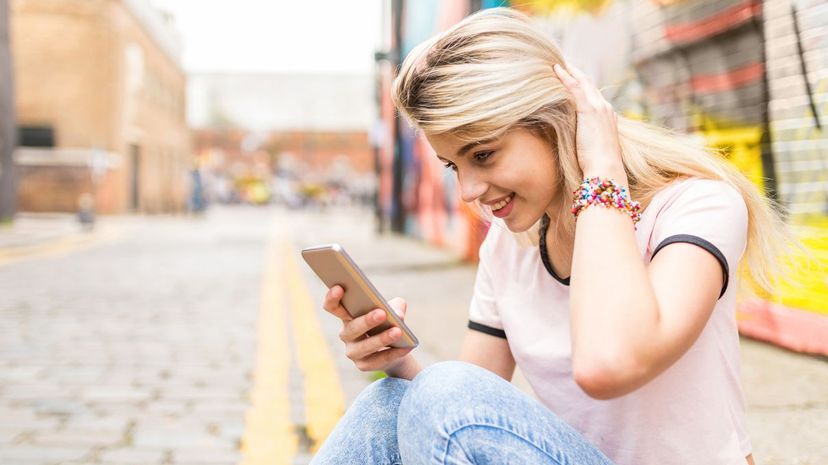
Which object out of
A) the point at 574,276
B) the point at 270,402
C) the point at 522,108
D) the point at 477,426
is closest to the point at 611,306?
the point at 574,276

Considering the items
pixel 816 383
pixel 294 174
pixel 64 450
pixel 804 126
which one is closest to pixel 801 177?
pixel 804 126

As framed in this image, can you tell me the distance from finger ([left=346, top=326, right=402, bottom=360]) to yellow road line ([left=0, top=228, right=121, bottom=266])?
937 centimetres

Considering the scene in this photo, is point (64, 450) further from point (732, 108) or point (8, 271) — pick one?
point (8, 271)

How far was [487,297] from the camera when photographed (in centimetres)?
208

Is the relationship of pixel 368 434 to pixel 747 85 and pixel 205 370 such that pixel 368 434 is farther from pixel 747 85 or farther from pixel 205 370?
pixel 747 85

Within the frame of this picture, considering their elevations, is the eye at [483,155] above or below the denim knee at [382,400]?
above

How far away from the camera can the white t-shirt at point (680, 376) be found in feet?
5.16

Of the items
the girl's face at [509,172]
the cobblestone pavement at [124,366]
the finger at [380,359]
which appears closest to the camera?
the girl's face at [509,172]

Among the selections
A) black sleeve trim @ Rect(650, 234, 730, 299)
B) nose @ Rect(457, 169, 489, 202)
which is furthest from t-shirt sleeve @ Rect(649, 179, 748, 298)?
nose @ Rect(457, 169, 489, 202)

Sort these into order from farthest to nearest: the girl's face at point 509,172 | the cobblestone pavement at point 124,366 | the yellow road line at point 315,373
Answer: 1. the yellow road line at point 315,373
2. the cobblestone pavement at point 124,366
3. the girl's face at point 509,172

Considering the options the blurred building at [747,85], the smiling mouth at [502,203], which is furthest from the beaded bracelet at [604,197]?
the blurred building at [747,85]

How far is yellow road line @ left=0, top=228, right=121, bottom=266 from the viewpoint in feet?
36.8

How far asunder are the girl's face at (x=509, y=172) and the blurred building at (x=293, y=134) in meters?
62.7

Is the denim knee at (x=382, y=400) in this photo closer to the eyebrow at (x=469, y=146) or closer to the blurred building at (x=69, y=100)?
the eyebrow at (x=469, y=146)
